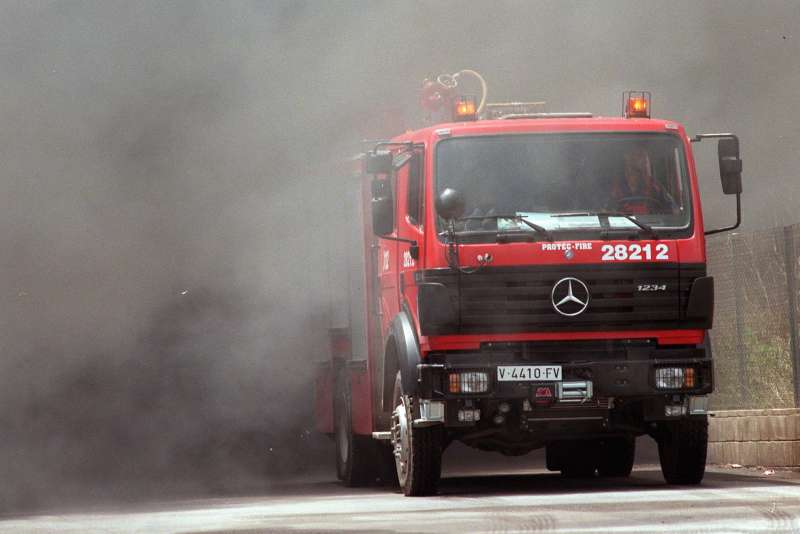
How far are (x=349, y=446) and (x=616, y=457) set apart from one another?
7.61 ft

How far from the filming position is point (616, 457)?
15.5 metres

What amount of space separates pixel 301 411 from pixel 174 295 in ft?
6.12

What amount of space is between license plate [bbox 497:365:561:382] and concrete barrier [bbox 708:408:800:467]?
3.05 m

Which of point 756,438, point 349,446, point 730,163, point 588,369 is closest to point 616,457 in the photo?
point 756,438

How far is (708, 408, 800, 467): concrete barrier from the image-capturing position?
47.7 feet

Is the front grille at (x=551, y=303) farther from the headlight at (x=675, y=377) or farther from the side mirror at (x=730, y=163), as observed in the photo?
the side mirror at (x=730, y=163)

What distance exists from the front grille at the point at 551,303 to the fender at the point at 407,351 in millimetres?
333

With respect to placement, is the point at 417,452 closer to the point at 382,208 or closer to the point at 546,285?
the point at 546,285

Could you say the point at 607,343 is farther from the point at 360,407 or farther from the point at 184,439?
the point at 184,439

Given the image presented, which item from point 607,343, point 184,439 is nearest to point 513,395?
point 607,343

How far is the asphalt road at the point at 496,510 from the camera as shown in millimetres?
9695

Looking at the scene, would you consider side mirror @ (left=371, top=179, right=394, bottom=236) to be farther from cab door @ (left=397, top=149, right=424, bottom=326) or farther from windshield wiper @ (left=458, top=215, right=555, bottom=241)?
windshield wiper @ (left=458, top=215, right=555, bottom=241)

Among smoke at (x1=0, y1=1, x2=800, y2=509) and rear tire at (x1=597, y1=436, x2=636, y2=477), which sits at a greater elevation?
smoke at (x1=0, y1=1, x2=800, y2=509)

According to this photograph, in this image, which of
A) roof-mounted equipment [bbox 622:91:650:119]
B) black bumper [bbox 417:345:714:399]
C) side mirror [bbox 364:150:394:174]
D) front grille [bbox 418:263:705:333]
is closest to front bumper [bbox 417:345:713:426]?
black bumper [bbox 417:345:714:399]
